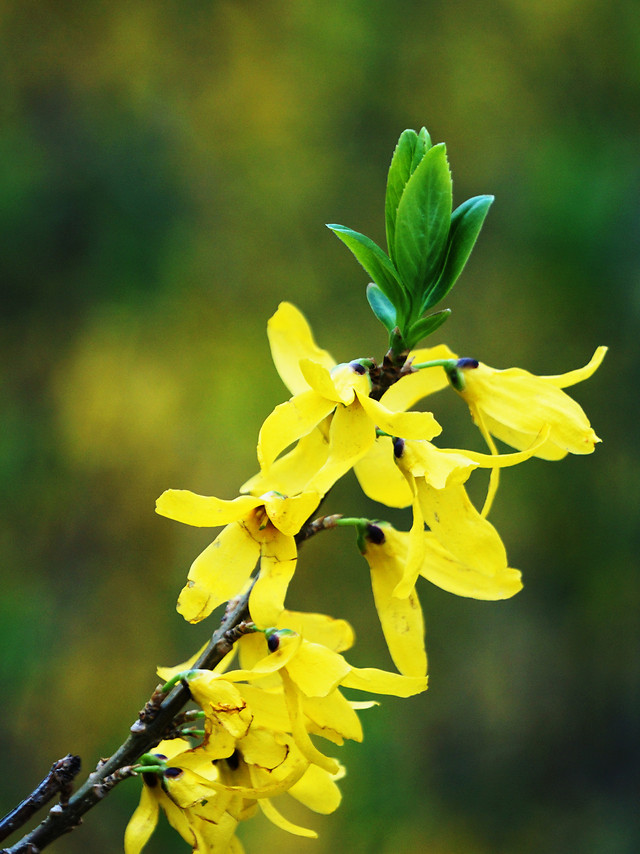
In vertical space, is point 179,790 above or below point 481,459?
below

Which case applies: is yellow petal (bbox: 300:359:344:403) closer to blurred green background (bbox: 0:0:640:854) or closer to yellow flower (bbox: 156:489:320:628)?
yellow flower (bbox: 156:489:320:628)

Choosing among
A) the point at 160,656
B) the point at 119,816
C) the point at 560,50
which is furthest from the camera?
the point at 560,50

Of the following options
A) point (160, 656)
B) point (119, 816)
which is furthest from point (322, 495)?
point (160, 656)

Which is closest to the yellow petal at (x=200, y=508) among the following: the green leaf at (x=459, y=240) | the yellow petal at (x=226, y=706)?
the yellow petal at (x=226, y=706)

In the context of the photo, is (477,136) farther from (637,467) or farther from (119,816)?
(119,816)

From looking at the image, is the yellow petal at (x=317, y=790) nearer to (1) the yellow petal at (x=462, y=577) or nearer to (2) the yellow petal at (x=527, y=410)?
(1) the yellow petal at (x=462, y=577)

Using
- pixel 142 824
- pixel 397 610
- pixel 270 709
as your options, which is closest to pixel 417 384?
pixel 397 610
